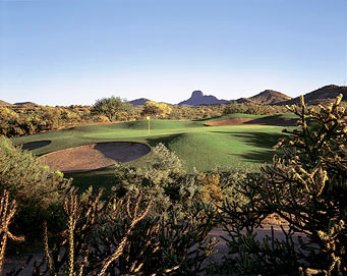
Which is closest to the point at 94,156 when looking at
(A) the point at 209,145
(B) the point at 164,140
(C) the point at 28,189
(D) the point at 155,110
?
(B) the point at 164,140

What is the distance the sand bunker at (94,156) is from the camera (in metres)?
28.5

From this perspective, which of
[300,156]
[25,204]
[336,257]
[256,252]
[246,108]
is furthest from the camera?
[246,108]

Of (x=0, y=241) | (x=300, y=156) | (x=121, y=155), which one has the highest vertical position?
(x=300, y=156)

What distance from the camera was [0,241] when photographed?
501cm

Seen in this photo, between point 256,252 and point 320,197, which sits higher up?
point 320,197

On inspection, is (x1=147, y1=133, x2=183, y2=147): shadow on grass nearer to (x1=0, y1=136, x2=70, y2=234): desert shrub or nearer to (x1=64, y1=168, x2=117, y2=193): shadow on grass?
(x1=64, y1=168, x2=117, y2=193): shadow on grass

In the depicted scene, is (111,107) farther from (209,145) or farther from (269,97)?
(269,97)

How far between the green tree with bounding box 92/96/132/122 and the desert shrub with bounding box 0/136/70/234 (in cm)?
4507

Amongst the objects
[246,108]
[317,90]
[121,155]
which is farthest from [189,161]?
[317,90]

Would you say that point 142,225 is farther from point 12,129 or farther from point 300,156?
point 12,129

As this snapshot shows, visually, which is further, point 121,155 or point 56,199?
point 121,155

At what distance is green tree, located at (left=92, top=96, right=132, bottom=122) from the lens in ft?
198

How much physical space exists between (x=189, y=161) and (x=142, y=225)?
15489 millimetres

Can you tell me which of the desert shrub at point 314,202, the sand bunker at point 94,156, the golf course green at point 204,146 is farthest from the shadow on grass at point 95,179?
the desert shrub at point 314,202
